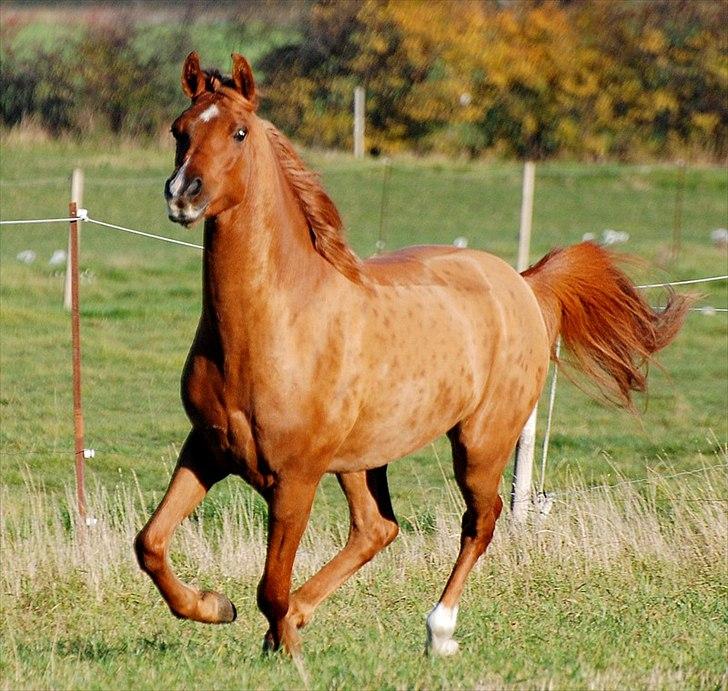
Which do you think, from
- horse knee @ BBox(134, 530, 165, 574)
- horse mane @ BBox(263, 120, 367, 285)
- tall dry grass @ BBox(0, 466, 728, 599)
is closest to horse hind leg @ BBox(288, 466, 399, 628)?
tall dry grass @ BBox(0, 466, 728, 599)

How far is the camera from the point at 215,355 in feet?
16.7

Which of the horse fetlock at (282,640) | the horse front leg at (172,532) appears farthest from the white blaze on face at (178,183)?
Answer: the horse fetlock at (282,640)

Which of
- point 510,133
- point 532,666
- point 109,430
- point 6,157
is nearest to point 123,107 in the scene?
point 6,157

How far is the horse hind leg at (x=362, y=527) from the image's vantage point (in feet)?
19.3

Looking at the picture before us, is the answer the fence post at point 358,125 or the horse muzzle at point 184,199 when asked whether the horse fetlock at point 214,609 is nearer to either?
the horse muzzle at point 184,199

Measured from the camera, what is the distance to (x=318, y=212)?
17.6ft

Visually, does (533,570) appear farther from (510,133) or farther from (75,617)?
(510,133)

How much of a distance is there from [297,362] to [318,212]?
0.61 meters

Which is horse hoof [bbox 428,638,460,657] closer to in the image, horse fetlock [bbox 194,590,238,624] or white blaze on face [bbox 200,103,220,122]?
horse fetlock [bbox 194,590,238,624]

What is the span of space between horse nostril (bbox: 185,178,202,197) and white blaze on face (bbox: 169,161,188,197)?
2 cm

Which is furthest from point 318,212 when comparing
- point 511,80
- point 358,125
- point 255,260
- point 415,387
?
point 511,80

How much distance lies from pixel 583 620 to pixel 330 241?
1.88m

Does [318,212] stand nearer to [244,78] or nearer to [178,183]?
[244,78]

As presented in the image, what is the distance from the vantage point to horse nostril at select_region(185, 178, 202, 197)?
461cm
